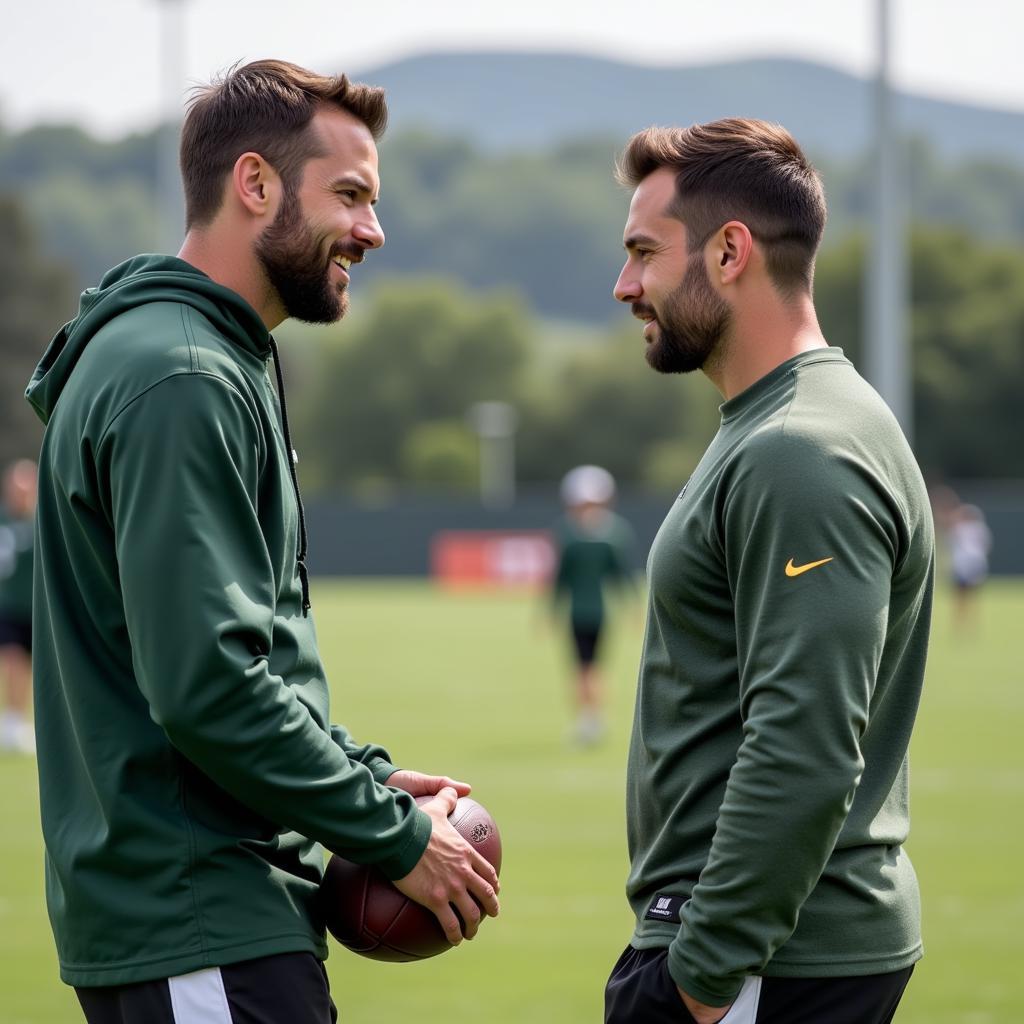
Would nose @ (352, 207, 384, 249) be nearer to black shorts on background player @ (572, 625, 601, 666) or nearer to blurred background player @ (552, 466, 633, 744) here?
blurred background player @ (552, 466, 633, 744)

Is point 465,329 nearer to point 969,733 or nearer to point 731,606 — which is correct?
point 969,733

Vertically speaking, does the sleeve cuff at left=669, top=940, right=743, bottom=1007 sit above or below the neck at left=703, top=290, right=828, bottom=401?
below

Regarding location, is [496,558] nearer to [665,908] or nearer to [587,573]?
[587,573]

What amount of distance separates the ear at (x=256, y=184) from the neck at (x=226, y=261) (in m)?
0.07

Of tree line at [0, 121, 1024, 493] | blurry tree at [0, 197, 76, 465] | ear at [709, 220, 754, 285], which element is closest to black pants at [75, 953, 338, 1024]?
ear at [709, 220, 754, 285]

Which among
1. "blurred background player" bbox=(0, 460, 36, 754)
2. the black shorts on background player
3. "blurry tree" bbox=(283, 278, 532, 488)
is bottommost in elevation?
"blurry tree" bbox=(283, 278, 532, 488)

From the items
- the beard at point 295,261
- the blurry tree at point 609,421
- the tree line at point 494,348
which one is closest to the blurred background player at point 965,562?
the beard at point 295,261

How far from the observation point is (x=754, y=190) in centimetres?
300

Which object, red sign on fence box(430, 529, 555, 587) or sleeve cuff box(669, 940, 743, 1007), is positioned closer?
sleeve cuff box(669, 940, 743, 1007)

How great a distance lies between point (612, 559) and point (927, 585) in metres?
12.3

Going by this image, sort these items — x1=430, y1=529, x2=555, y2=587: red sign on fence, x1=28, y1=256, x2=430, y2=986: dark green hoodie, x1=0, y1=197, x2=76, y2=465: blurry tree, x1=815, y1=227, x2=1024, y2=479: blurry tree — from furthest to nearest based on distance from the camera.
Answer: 1. x1=0, y1=197, x2=76, y2=465: blurry tree
2. x1=815, y1=227, x2=1024, y2=479: blurry tree
3. x1=430, y1=529, x2=555, y2=587: red sign on fence
4. x1=28, y1=256, x2=430, y2=986: dark green hoodie

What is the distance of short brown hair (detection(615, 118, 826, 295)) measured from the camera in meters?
3.00

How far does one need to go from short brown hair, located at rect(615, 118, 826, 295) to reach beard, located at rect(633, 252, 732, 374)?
0.21ft

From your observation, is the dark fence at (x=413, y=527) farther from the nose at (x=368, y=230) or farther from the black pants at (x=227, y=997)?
the black pants at (x=227, y=997)
